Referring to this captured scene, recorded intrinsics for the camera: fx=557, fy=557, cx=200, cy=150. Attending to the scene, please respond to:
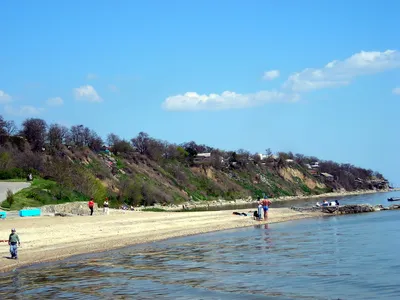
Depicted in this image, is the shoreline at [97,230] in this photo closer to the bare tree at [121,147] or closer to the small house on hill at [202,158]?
the bare tree at [121,147]

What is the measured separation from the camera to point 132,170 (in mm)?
92812

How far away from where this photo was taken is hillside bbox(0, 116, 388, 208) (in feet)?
202

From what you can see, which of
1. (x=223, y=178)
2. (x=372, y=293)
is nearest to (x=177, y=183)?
(x=223, y=178)

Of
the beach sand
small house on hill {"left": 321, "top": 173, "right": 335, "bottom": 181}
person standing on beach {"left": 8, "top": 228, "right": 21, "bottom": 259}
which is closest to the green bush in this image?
the beach sand

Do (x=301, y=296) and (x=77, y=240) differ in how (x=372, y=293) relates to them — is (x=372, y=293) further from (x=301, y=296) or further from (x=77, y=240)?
(x=77, y=240)

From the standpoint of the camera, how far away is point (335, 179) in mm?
174250

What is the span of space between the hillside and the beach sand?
837 cm

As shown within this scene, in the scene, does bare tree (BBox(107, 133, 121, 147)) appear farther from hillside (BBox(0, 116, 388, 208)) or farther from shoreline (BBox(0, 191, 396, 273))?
shoreline (BBox(0, 191, 396, 273))

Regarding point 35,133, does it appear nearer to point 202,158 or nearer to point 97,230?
point 97,230

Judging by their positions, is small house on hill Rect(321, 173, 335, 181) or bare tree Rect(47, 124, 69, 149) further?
small house on hill Rect(321, 173, 335, 181)

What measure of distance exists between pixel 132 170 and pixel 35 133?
1833 centimetres

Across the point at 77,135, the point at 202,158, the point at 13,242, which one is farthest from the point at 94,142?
the point at 13,242

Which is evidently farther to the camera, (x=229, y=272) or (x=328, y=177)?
(x=328, y=177)

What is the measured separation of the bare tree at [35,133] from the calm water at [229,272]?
5149 cm
